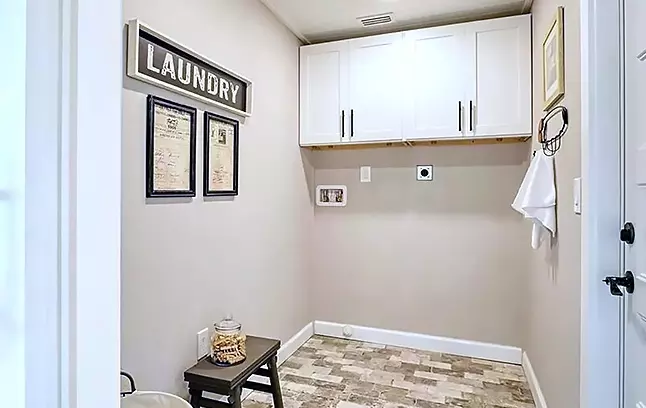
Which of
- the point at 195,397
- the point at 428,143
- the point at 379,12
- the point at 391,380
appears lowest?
the point at 391,380

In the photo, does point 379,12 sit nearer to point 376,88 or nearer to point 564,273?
point 376,88

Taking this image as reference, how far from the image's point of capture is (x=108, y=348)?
2.14 ft

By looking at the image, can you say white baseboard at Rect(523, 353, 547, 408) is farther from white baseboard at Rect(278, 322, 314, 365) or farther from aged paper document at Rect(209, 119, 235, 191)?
aged paper document at Rect(209, 119, 235, 191)

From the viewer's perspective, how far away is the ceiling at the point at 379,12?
2.56m

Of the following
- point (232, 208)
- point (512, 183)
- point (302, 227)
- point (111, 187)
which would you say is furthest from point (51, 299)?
point (512, 183)

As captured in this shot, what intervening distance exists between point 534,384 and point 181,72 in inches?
101

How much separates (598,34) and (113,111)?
144 cm

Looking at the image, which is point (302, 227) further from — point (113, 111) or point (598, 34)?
point (113, 111)

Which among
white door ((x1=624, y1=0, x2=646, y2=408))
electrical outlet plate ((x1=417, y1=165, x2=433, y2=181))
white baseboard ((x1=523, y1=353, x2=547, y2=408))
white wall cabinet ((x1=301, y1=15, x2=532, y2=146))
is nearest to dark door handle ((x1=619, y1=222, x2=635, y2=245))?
white door ((x1=624, y1=0, x2=646, y2=408))

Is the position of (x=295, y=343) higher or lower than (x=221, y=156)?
lower

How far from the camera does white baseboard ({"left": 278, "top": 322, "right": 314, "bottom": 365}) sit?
2.86m

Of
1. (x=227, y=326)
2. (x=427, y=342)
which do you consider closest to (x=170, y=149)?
(x=227, y=326)

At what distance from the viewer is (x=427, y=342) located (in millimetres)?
3088

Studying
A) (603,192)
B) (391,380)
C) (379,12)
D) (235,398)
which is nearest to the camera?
(603,192)
